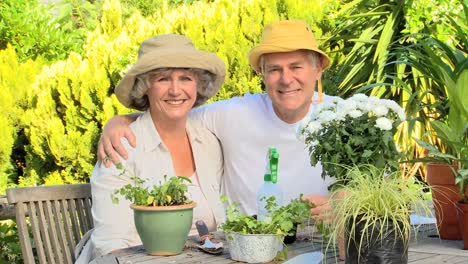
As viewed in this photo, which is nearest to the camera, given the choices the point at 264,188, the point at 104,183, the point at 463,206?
the point at 463,206

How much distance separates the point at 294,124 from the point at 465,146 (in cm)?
98

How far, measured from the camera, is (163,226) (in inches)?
98.6

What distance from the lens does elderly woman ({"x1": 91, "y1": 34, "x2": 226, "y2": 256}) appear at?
9.86ft

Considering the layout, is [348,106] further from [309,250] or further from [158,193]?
[158,193]

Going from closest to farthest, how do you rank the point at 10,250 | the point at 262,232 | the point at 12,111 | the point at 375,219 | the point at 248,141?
the point at 375,219 < the point at 262,232 < the point at 248,141 < the point at 10,250 < the point at 12,111

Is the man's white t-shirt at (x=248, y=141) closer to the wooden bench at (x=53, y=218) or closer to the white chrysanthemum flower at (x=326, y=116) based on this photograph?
the wooden bench at (x=53, y=218)

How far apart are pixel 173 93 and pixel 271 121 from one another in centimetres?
50

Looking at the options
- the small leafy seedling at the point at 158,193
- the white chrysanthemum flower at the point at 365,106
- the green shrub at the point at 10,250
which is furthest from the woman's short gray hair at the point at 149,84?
the green shrub at the point at 10,250

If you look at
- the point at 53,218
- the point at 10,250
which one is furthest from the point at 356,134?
the point at 10,250

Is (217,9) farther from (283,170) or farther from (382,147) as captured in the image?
(382,147)

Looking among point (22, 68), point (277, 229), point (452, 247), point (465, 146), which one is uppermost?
point (22, 68)

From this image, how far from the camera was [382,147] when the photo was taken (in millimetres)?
2346

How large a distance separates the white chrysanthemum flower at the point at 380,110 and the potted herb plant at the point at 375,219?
0.60ft

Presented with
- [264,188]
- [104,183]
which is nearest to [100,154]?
[104,183]
